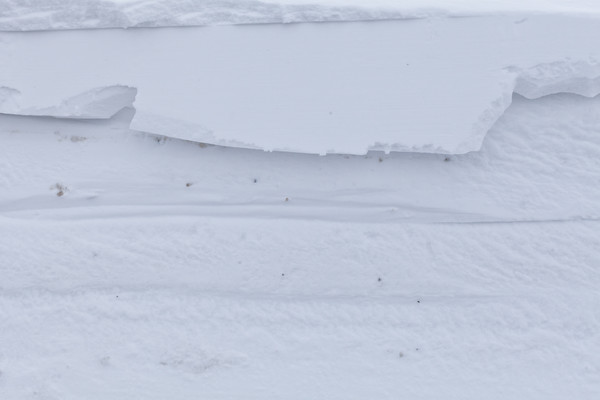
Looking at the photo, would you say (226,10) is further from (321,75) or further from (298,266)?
(298,266)

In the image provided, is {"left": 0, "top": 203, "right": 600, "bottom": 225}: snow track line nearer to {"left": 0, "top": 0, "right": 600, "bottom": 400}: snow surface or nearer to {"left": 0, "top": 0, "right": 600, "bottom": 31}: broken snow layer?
{"left": 0, "top": 0, "right": 600, "bottom": 400}: snow surface

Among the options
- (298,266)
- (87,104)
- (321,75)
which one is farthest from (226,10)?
(298,266)

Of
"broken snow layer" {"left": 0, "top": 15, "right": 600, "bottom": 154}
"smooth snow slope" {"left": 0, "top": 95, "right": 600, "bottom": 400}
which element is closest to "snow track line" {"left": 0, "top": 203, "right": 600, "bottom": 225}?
"smooth snow slope" {"left": 0, "top": 95, "right": 600, "bottom": 400}

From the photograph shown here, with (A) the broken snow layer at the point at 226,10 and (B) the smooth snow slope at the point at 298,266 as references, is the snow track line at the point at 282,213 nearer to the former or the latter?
(B) the smooth snow slope at the point at 298,266

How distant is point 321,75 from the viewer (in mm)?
1017

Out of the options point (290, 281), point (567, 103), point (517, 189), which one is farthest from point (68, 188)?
point (567, 103)

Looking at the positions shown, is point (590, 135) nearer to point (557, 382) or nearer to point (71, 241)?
point (557, 382)

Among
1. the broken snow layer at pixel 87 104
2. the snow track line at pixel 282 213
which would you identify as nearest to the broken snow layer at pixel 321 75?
the broken snow layer at pixel 87 104

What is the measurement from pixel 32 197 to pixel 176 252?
33 centimetres

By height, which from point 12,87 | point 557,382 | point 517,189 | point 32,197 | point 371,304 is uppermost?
point 12,87

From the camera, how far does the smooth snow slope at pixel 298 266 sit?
1064mm

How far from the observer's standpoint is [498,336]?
3.52ft

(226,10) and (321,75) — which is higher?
(226,10)

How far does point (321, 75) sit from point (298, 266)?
0.39 metres
